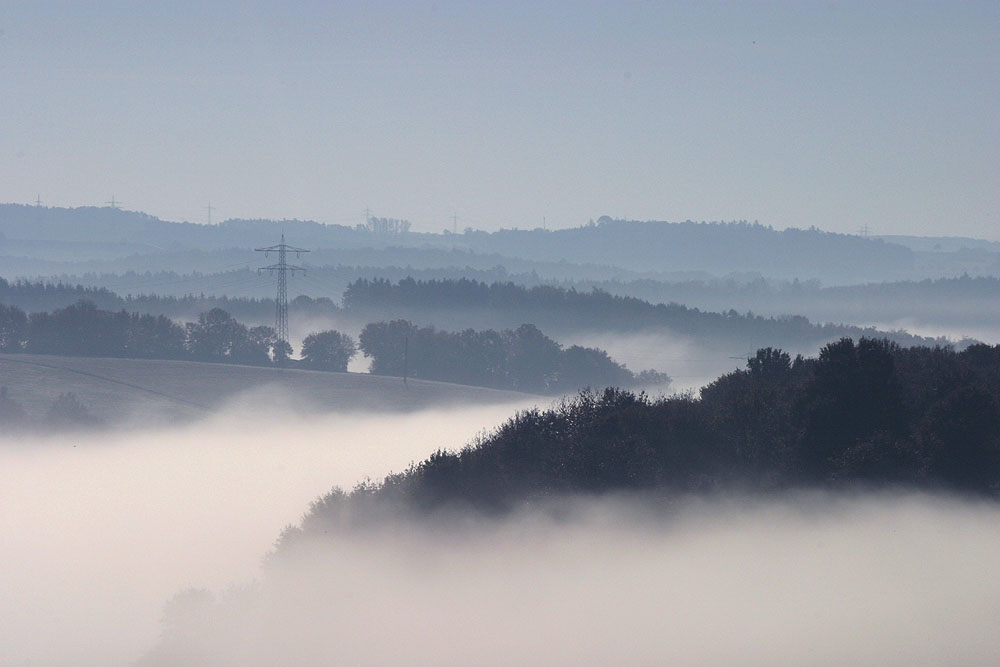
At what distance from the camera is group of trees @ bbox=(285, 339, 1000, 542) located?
64.7 metres

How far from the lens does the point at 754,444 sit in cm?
7419

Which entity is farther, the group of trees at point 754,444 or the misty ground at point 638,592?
the group of trees at point 754,444

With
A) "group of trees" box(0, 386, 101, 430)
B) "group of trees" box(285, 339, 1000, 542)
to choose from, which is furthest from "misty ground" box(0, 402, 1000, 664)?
"group of trees" box(0, 386, 101, 430)

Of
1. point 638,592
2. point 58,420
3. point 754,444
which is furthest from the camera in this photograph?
point 58,420

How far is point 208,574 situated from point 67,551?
3301 cm

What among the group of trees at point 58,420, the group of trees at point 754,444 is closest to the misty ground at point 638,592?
the group of trees at point 754,444

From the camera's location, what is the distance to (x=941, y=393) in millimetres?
74812

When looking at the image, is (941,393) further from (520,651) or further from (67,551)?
(67,551)

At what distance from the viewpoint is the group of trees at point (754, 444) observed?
6469 centimetres

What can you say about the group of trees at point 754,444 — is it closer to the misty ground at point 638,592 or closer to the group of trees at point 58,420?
the misty ground at point 638,592

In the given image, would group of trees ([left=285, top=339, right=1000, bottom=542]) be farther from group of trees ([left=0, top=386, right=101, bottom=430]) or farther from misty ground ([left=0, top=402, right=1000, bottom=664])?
group of trees ([left=0, top=386, right=101, bottom=430])

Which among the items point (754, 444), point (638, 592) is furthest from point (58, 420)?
point (638, 592)

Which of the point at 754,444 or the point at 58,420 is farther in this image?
the point at 58,420

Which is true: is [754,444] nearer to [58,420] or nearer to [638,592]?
[638,592]
